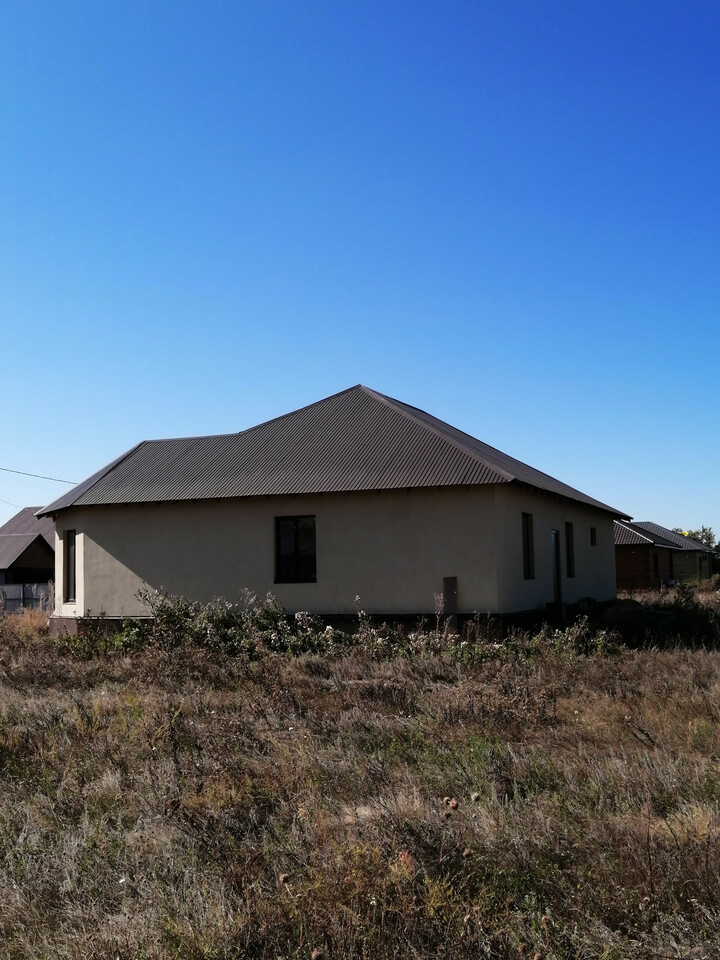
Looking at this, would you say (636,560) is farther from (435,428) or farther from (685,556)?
(435,428)

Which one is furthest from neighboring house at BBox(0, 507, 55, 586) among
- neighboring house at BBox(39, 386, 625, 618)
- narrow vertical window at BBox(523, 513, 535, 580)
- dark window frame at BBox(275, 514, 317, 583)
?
narrow vertical window at BBox(523, 513, 535, 580)

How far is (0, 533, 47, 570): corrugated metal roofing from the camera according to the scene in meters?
40.6

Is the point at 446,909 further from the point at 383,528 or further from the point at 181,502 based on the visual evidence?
the point at 181,502

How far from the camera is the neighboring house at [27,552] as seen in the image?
134 feet

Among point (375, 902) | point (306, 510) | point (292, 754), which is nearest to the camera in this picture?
point (375, 902)

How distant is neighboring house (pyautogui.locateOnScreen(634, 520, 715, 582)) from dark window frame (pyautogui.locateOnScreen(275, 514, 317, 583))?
104 ft

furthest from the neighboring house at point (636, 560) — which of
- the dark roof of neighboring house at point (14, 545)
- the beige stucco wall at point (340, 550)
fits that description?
the dark roof of neighboring house at point (14, 545)

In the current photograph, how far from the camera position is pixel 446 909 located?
4199 mm

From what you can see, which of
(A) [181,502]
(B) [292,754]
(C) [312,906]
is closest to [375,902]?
(C) [312,906]

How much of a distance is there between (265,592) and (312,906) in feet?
47.9

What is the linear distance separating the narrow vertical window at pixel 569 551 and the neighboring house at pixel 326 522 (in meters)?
0.08

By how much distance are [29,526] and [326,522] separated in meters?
30.5

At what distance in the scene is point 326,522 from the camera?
1819 cm

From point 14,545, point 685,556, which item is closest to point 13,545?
point 14,545
